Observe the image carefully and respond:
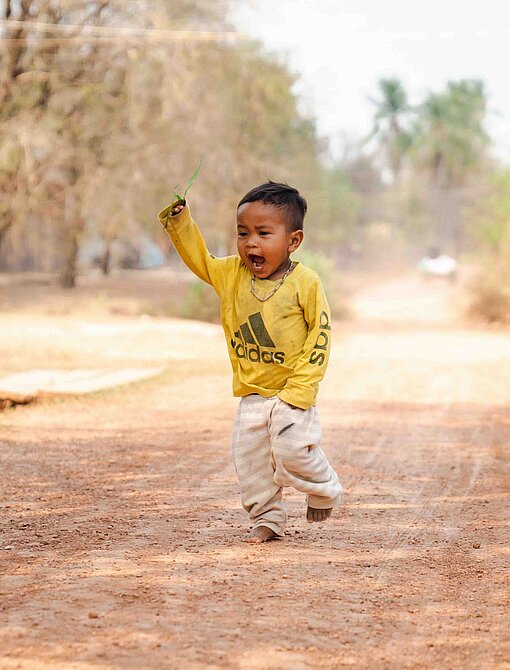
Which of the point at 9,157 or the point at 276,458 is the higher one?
the point at 9,157

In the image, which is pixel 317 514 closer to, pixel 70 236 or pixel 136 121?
pixel 136 121

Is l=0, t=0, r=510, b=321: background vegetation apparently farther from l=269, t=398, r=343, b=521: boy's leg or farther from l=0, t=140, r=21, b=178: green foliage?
l=269, t=398, r=343, b=521: boy's leg

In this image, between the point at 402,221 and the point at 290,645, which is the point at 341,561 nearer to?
the point at 290,645

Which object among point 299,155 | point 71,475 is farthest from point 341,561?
point 299,155

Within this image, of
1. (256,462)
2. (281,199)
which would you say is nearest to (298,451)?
(256,462)

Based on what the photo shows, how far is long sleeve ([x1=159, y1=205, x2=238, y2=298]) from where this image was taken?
4789 mm

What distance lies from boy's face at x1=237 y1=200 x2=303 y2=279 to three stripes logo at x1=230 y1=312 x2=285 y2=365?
23 cm

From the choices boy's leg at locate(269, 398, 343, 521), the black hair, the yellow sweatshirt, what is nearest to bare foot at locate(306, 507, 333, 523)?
boy's leg at locate(269, 398, 343, 521)

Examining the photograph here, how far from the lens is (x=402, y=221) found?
79438 millimetres

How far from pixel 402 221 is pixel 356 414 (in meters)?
70.8

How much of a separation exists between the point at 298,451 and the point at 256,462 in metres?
0.25

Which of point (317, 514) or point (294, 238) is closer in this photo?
point (294, 238)

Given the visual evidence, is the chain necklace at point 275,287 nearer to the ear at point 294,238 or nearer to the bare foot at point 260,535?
the ear at point 294,238

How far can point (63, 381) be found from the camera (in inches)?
460
